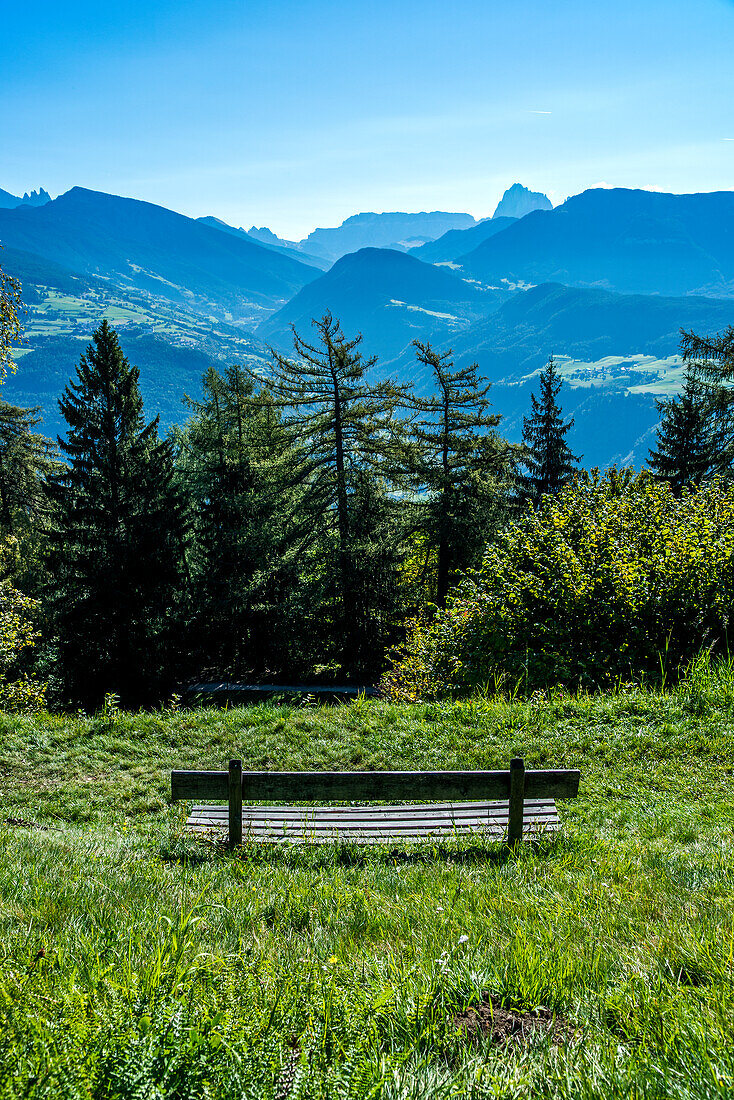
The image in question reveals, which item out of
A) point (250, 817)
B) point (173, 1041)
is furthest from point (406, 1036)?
point (250, 817)

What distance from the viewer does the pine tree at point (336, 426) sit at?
81.5 ft

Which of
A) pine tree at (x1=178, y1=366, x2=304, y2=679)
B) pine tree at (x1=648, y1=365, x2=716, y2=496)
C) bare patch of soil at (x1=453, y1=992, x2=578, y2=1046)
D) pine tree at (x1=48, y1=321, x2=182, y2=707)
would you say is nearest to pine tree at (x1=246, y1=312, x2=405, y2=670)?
pine tree at (x1=178, y1=366, x2=304, y2=679)

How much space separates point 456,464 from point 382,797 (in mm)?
23287

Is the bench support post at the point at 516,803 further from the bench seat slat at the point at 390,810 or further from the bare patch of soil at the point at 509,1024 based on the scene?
the bare patch of soil at the point at 509,1024

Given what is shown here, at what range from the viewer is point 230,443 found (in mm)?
30984

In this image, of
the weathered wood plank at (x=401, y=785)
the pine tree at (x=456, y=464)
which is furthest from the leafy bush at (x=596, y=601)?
the pine tree at (x=456, y=464)

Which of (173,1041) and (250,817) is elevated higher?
(173,1041)

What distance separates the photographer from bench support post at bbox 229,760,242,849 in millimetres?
5898

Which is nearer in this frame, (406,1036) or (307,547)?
(406,1036)

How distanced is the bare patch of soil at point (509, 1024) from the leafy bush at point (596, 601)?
8.00 m

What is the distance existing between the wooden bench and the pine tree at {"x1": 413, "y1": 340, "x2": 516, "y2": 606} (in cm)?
2163

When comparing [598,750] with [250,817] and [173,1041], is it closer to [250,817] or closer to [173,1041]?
[250,817]

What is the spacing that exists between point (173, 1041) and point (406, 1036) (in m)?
1.04

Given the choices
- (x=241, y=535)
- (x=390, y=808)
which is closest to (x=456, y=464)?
(x=241, y=535)
